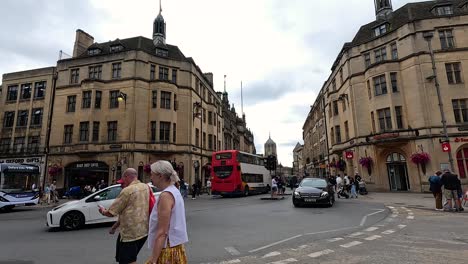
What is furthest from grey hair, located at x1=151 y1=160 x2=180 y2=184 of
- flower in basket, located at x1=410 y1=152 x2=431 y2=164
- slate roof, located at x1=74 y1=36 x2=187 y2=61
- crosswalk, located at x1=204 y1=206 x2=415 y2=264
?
slate roof, located at x1=74 y1=36 x2=187 y2=61

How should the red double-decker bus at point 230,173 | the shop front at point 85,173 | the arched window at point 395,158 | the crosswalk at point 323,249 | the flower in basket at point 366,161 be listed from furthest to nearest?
1. the shop front at point 85,173
2. the flower in basket at point 366,161
3. the arched window at point 395,158
4. the red double-decker bus at point 230,173
5. the crosswalk at point 323,249

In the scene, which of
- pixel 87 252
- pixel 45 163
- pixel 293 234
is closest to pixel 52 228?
pixel 87 252

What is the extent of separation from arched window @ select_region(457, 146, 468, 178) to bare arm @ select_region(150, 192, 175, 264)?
1182 inches

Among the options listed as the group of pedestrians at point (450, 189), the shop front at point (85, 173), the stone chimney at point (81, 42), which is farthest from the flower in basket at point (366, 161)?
the stone chimney at point (81, 42)

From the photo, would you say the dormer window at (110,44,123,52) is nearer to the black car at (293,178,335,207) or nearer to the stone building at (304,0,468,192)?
the stone building at (304,0,468,192)

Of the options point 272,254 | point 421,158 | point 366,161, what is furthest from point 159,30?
point 272,254

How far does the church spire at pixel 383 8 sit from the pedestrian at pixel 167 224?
124 feet

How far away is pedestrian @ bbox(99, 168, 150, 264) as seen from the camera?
3682 millimetres

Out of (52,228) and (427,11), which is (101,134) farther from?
(427,11)

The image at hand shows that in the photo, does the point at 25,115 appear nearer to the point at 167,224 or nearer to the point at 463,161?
the point at 167,224

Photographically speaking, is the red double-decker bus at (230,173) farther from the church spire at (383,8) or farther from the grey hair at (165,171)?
the church spire at (383,8)

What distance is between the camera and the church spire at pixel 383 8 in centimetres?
3284

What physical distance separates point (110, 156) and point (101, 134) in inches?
112

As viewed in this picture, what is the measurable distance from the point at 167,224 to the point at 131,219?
1.39 meters
